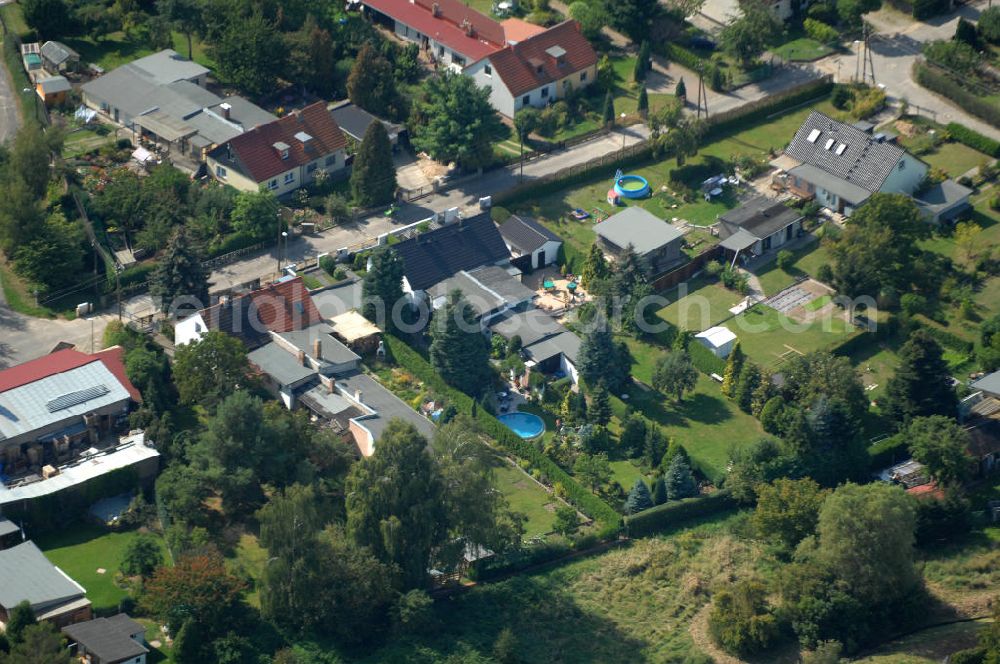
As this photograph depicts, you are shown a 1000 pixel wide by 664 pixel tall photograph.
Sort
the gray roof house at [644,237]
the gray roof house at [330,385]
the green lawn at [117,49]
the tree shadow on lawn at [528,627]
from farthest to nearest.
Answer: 1. the green lawn at [117,49]
2. the gray roof house at [644,237]
3. the gray roof house at [330,385]
4. the tree shadow on lawn at [528,627]

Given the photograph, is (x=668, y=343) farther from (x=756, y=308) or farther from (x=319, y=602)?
(x=319, y=602)

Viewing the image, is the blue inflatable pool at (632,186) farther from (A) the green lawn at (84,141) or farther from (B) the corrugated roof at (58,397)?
(B) the corrugated roof at (58,397)

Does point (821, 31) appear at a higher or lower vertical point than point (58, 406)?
higher

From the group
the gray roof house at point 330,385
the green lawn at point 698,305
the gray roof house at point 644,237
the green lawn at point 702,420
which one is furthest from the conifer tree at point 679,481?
the gray roof house at point 644,237

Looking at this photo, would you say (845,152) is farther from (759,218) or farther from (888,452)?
(888,452)

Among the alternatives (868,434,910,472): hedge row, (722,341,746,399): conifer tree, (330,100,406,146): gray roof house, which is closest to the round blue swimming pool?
(722,341,746,399): conifer tree

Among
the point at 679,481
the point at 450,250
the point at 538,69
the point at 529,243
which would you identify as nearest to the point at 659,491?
the point at 679,481

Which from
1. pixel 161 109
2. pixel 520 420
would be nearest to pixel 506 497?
pixel 520 420
